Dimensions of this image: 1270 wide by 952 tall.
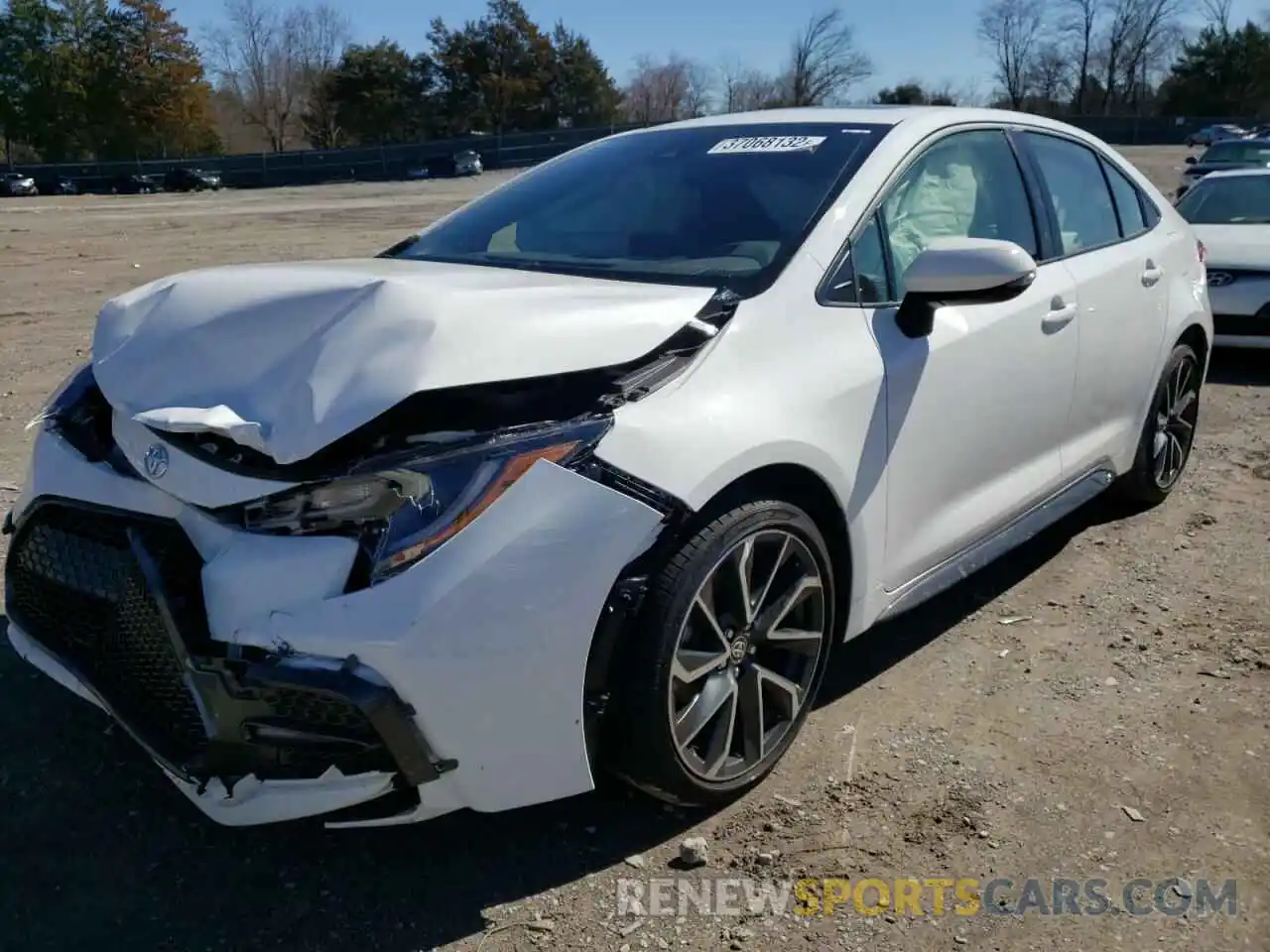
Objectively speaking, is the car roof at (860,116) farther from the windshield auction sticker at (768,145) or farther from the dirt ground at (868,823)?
the dirt ground at (868,823)

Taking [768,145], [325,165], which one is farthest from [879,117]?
[325,165]

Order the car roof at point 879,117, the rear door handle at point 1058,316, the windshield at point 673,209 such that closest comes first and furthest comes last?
the windshield at point 673,209 < the car roof at point 879,117 < the rear door handle at point 1058,316

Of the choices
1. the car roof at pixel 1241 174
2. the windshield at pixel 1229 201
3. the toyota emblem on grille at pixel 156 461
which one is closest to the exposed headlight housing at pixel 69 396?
the toyota emblem on grille at pixel 156 461

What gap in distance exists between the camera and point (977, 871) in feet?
8.63

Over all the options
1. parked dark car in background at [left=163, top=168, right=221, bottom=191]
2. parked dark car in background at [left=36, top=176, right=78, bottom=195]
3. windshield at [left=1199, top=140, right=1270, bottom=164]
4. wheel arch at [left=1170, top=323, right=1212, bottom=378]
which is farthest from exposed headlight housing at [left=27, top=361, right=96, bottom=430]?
parked dark car in background at [left=36, top=176, right=78, bottom=195]

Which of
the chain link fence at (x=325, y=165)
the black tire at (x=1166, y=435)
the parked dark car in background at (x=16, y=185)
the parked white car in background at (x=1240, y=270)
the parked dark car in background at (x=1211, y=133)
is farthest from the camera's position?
the parked dark car in background at (x=1211, y=133)

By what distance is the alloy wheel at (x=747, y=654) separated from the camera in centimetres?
264

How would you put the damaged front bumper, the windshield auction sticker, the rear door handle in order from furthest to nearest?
the rear door handle, the windshield auction sticker, the damaged front bumper

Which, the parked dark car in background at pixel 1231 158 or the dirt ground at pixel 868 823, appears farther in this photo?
the parked dark car in background at pixel 1231 158

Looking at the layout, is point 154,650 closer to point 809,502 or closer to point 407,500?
point 407,500

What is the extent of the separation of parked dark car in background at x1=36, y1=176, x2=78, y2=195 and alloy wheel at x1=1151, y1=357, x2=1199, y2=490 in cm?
5612

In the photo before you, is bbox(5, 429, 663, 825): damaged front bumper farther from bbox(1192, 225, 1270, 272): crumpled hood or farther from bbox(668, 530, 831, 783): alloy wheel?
bbox(1192, 225, 1270, 272): crumpled hood

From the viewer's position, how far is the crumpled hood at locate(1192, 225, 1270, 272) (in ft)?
25.9

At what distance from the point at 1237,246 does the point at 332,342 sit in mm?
7710
